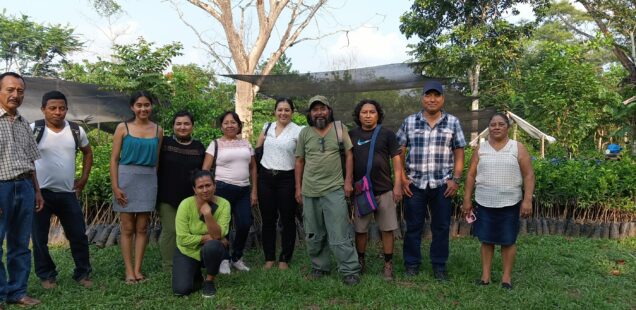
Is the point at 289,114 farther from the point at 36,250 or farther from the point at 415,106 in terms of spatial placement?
the point at 415,106

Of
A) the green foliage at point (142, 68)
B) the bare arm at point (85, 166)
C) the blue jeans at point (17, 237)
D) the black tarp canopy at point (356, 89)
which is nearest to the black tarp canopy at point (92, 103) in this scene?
the green foliage at point (142, 68)

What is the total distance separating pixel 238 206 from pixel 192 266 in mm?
743

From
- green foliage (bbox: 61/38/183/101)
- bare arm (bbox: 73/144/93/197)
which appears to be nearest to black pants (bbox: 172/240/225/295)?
bare arm (bbox: 73/144/93/197)

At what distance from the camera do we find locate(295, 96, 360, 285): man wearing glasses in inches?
150

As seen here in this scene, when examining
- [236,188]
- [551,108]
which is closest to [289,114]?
[236,188]

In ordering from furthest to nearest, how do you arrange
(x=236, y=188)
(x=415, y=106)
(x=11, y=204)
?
(x=415, y=106) → (x=236, y=188) → (x=11, y=204)

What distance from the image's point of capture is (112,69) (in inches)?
371

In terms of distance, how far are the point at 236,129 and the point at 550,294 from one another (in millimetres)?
2813

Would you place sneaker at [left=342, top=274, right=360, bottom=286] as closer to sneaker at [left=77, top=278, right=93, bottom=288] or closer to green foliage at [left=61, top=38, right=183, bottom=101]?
sneaker at [left=77, top=278, right=93, bottom=288]

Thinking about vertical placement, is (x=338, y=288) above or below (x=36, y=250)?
below

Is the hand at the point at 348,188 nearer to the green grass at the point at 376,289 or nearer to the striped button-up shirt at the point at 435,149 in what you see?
the striped button-up shirt at the point at 435,149

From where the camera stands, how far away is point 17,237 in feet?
10.8

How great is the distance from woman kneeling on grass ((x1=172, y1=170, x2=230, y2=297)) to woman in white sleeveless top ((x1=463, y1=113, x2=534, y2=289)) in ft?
6.64

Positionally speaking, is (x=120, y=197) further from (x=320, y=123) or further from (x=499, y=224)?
(x=499, y=224)
